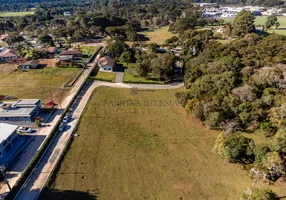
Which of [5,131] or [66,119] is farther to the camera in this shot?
[66,119]

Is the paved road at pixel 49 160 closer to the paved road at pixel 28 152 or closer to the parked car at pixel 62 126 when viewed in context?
the parked car at pixel 62 126

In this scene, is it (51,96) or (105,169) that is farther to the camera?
(51,96)

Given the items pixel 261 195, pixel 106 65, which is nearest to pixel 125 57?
pixel 106 65

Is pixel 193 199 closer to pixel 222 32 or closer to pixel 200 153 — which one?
pixel 200 153

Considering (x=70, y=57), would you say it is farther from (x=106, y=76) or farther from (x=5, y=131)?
(x=5, y=131)

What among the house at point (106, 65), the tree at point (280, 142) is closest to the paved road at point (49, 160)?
the house at point (106, 65)

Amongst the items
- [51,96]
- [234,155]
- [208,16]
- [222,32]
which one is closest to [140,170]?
[234,155]
